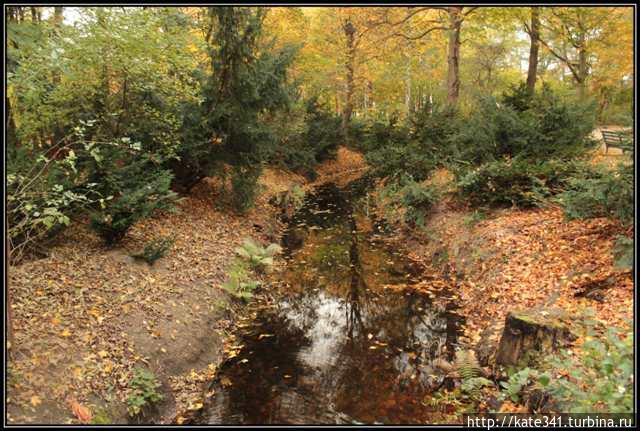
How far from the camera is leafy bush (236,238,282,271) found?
30.2 feet

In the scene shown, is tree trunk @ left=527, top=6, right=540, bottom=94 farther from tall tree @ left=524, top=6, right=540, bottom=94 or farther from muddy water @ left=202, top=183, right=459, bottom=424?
muddy water @ left=202, top=183, right=459, bottom=424

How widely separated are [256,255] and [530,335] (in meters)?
6.03

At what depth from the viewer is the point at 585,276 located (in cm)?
632

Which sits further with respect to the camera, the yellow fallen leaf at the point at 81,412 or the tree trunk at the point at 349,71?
the tree trunk at the point at 349,71

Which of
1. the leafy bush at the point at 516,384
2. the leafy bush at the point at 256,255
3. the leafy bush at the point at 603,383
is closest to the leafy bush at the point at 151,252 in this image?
the leafy bush at the point at 256,255

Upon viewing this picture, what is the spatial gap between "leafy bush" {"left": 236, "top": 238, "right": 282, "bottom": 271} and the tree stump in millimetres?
5290

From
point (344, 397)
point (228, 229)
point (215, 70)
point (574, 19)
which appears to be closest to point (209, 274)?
point (228, 229)

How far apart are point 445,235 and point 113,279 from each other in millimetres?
7680

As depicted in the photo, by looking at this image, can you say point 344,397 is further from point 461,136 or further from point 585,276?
point 461,136

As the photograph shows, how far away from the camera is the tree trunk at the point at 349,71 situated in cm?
2442

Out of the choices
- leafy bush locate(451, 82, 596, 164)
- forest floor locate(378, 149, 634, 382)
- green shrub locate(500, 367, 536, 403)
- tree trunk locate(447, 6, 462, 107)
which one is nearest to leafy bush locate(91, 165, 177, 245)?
forest floor locate(378, 149, 634, 382)

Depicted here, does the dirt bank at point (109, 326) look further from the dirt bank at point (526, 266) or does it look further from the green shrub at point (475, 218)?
the green shrub at point (475, 218)

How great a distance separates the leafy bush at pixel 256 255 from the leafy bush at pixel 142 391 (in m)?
4.12

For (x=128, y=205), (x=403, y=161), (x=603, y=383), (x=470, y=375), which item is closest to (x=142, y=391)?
(x=128, y=205)
